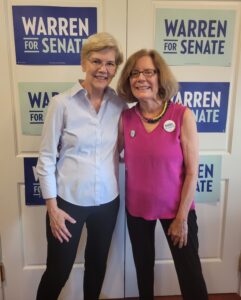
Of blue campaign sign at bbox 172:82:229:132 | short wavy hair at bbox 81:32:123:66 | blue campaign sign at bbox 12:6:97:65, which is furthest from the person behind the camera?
blue campaign sign at bbox 172:82:229:132

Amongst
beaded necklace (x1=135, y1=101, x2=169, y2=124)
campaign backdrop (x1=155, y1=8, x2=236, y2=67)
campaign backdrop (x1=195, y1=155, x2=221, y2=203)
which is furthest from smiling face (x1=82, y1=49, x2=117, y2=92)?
campaign backdrop (x1=195, y1=155, x2=221, y2=203)

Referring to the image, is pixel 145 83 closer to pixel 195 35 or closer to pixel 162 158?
pixel 162 158

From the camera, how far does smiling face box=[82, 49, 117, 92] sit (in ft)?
4.07

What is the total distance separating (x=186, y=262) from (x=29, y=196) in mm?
884

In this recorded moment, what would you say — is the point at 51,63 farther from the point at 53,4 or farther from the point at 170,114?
the point at 170,114

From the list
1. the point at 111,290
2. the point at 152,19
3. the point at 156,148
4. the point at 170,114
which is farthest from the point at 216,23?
the point at 111,290

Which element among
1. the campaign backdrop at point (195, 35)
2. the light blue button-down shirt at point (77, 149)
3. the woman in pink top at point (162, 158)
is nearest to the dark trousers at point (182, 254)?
the woman in pink top at point (162, 158)

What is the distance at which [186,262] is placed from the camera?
134 centimetres

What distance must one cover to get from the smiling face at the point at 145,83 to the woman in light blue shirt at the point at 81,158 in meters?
0.10

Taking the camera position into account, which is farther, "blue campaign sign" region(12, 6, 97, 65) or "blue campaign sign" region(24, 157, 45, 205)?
"blue campaign sign" region(24, 157, 45, 205)

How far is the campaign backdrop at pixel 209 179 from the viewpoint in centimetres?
173

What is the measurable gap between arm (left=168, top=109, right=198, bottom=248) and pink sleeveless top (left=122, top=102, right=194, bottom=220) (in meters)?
0.02

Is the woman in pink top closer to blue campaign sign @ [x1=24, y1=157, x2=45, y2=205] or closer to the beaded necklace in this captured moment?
the beaded necklace

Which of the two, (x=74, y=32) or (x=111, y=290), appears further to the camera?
(x=111, y=290)
